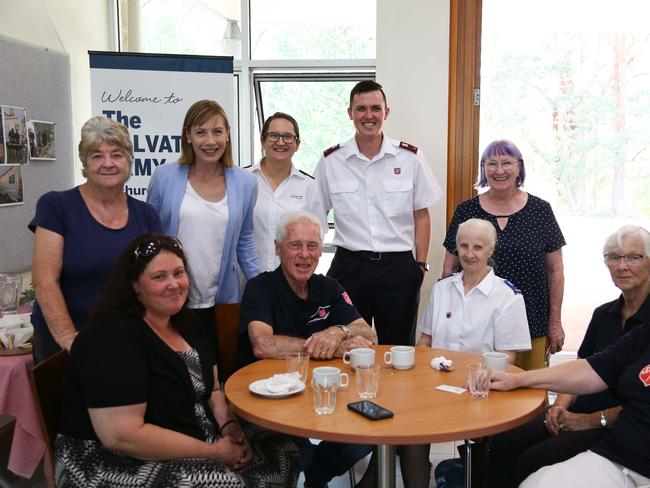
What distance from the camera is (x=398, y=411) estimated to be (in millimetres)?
1889

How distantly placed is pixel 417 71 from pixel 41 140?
95.6 inches

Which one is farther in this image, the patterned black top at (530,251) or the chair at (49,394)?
the patterned black top at (530,251)

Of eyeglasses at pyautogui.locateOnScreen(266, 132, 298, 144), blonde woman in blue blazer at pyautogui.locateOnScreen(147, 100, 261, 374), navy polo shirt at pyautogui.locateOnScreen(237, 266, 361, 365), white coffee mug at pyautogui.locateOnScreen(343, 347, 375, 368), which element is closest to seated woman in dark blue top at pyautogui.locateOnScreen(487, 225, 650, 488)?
white coffee mug at pyautogui.locateOnScreen(343, 347, 375, 368)

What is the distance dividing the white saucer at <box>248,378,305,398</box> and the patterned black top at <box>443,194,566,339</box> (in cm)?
148

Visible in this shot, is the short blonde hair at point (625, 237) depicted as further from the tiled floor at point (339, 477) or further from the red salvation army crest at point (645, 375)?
the tiled floor at point (339, 477)

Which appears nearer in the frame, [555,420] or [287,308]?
[555,420]

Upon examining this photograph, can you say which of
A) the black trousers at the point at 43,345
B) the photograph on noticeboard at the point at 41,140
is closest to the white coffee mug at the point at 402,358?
the black trousers at the point at 43,345

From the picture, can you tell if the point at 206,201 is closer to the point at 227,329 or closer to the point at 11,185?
the point at 227,329

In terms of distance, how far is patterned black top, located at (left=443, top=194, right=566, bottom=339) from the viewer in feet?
10.4

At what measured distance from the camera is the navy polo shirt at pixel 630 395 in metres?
1.96

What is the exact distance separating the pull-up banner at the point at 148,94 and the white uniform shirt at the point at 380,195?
3.75 feet

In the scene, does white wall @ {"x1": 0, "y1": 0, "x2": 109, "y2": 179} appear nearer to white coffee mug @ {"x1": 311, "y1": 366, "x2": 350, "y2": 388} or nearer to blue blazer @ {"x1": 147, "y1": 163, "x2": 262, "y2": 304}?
blue blazer @ {"x1": 147, "y1": 163, "x2": 262, "y2": 304}

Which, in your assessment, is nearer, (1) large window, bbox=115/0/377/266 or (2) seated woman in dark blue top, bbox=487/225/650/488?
(2) seated woman in dark blue top, bbox=487/225/650/488

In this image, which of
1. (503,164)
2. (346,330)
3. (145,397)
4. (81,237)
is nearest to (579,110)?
(503,164)
